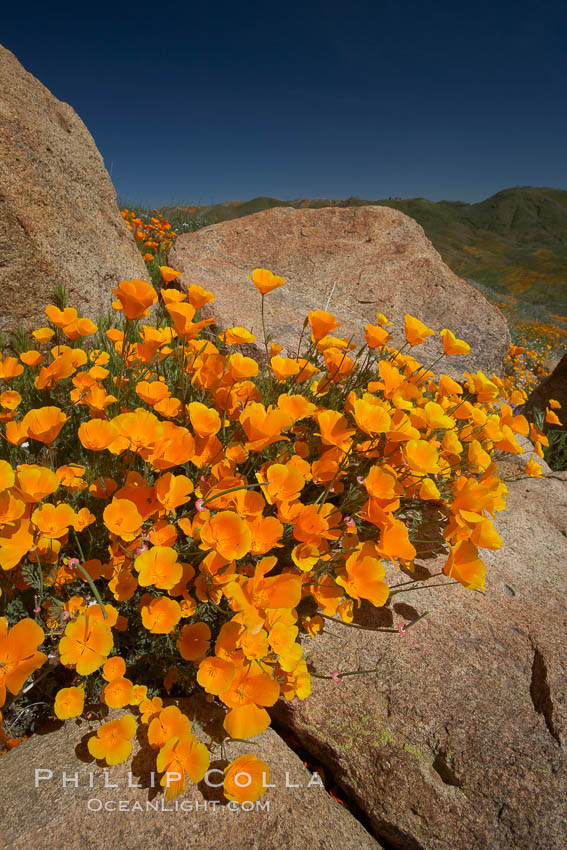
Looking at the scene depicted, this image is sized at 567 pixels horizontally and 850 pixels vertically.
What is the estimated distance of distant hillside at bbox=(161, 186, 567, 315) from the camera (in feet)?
119

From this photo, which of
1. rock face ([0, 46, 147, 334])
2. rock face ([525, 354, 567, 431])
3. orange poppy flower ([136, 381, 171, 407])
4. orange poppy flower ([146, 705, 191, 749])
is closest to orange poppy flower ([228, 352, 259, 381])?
orange poppy flower ([136, 381, 171, 407])

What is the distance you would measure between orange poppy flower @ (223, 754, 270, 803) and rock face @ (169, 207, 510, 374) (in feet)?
9.50

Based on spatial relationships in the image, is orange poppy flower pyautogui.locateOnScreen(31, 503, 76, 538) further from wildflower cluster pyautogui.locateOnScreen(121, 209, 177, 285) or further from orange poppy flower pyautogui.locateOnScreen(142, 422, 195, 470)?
wildflower cluster pyautogui.locateOnScreen(121, 209, 177, 285)

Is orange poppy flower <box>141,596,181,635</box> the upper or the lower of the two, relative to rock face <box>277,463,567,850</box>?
upper

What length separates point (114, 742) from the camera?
1256mm

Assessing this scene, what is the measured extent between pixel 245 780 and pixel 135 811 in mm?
302

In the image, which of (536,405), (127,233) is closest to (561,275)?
(536,405)

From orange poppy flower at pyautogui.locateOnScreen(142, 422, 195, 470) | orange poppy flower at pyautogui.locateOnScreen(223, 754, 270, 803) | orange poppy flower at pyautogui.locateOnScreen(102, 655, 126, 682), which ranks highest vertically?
orange poppy flower at pyautogui.locateOnScreen(142, 422, 195, 470)

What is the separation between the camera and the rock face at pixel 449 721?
1339 mm

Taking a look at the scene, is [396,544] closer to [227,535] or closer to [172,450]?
[227,535]

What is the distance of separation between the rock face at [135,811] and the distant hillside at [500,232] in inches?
414

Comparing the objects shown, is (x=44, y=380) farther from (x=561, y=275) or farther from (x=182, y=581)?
(x=561, y=275)

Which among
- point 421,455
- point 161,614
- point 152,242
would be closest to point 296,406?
point 421,455

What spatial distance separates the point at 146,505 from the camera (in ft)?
4.75
